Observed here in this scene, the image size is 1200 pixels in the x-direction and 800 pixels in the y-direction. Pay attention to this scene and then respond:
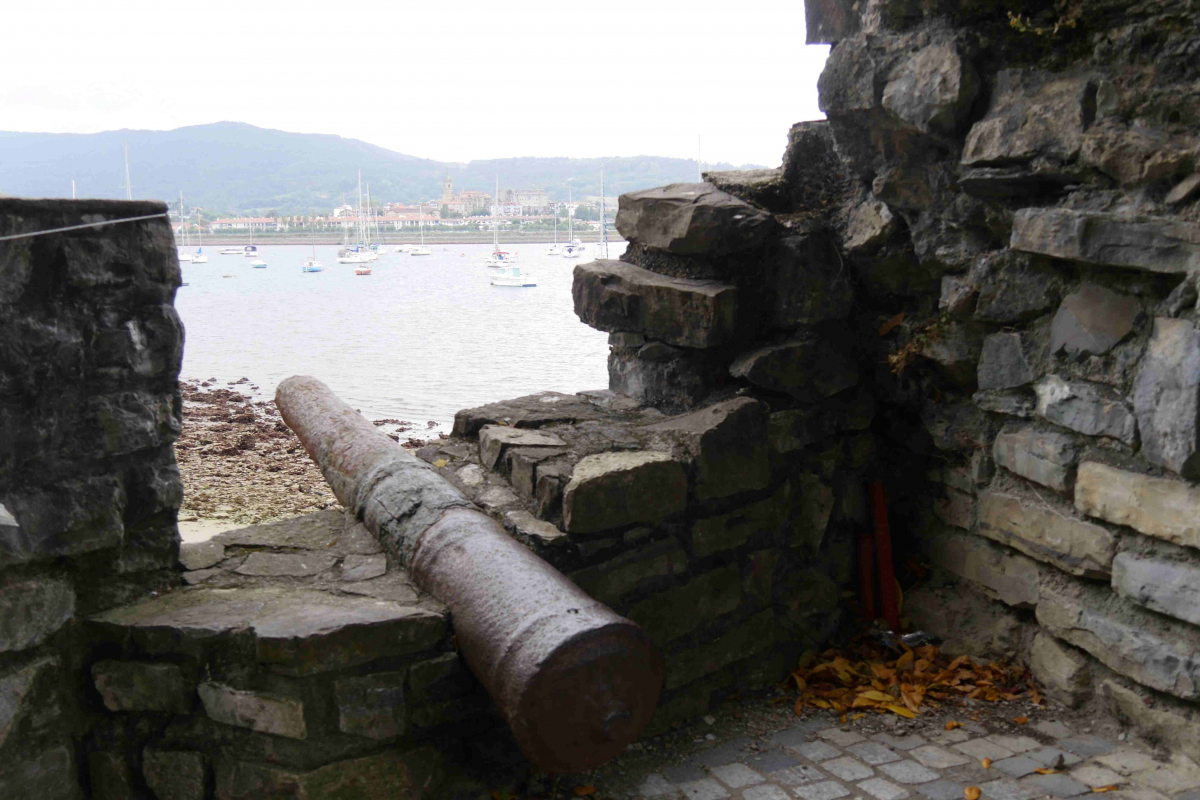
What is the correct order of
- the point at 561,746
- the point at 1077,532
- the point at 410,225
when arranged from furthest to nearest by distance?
the point at 410,225
the point at 1077,532
the point at 561,746

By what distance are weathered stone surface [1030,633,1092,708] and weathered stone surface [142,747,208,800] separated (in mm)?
2745

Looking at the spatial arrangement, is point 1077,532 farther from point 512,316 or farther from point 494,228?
point 494,228

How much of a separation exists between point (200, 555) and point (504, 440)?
1076mm

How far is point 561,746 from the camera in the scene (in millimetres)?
2156

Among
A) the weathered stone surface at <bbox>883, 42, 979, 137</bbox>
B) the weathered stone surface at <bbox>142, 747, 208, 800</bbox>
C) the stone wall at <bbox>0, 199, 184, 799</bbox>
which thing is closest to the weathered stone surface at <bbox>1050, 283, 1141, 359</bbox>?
the weathered stone surface at <bbox>883, 42, 979, 137</bbox>

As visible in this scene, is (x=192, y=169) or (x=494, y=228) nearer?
(x=192, y=169)

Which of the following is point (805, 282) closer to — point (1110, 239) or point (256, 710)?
point (1110, 239)

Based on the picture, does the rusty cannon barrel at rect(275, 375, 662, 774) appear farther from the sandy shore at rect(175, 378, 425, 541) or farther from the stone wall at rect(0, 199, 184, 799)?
the sandy shore at rect(175, 378, 425, 541)

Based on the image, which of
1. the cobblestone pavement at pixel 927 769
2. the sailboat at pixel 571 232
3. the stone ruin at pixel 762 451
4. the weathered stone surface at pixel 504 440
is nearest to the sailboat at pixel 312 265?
the sailboat at pixel 571 232

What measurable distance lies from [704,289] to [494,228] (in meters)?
15.6

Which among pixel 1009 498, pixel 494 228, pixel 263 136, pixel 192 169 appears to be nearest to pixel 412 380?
pixel 192 169

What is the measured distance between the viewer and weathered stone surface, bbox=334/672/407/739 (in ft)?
7.56

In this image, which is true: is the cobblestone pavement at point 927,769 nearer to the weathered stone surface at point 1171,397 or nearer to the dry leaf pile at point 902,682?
the dry leaf pile at point 902,682

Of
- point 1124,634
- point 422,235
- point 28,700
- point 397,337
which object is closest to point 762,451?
point 1124,634
